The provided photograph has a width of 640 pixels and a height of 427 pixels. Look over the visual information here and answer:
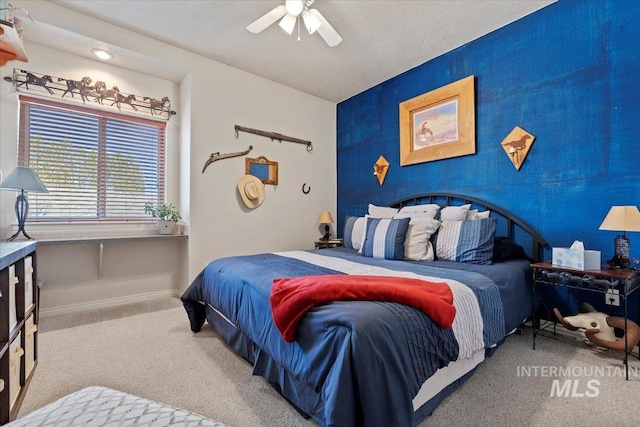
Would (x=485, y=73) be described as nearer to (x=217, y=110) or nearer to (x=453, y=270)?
(x=453, y=270)

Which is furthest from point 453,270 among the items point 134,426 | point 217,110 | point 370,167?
point 217,110

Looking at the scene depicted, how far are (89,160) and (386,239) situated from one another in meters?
3.25

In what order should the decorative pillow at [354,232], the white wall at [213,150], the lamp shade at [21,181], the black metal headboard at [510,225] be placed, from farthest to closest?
the decorative pillow at [354,232] → the white wall at [213,150] → the black metal headboard at [510,225] → the lamp shade at [21,181]

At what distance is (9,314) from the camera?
1.35 meters

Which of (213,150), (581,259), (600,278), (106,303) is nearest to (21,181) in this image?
(106,303)

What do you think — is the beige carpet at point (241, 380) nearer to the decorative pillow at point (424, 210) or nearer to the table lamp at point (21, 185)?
the table lamp at point (21, 185)

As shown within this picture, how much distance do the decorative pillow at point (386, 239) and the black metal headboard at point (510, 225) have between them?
31.6 inches

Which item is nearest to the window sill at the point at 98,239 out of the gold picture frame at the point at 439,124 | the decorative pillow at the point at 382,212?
the decorative pillow at the point at 382,212

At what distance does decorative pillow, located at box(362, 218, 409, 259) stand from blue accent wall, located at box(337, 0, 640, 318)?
0.94 meters

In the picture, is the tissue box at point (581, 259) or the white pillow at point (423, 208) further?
the white pillow at point (423, 208)

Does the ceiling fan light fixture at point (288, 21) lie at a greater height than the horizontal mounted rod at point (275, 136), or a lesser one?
greater

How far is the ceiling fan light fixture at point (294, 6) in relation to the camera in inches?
87.5

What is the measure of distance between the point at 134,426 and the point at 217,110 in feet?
11.3

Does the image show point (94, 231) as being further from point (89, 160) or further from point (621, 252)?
point (621, 252)
